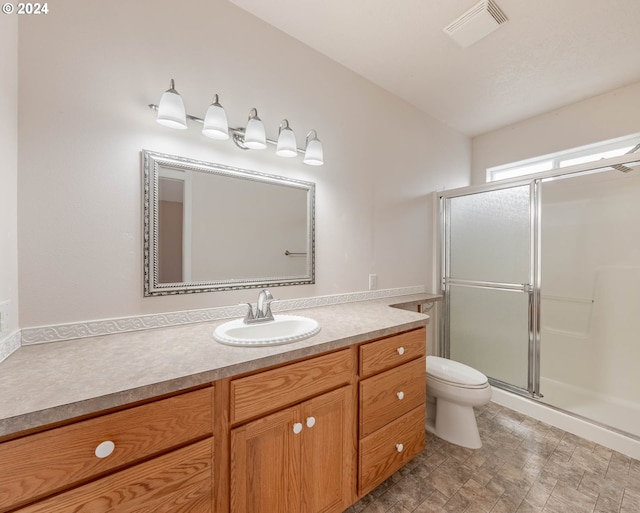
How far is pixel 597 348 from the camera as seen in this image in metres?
2.30

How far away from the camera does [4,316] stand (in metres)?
0.91

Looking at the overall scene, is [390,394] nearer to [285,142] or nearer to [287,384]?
[287,384]

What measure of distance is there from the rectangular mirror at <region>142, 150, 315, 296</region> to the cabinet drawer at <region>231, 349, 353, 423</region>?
622 mm

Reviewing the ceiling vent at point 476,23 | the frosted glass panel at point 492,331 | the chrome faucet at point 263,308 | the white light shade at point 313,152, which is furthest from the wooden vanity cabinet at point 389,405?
the ceiling vent at point 476,23

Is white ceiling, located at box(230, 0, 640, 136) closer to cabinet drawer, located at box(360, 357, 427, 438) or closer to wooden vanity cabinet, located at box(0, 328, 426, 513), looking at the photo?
wooden vanity cabinet, located at box(0, 328, 426, 513)

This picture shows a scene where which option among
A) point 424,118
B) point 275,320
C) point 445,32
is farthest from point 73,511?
point 424,118

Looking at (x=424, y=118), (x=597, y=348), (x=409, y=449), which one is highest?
(x=424, y=118)

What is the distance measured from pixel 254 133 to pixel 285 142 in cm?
19

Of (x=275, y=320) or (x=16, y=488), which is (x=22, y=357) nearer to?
(x=16, y=488)

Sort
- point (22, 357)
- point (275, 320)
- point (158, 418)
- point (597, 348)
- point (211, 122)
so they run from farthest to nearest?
point (597, 348) → point (275, 320) → point (211, 122) → point (22, 357) → point (158, 418)

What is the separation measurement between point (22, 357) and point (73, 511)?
0.53 metres

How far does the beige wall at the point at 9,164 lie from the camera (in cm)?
91

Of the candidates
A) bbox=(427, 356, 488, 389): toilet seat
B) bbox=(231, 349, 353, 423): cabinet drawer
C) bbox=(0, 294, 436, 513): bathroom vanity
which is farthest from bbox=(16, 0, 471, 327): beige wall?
bbox=(427, 356, 488, 389): toilet seat

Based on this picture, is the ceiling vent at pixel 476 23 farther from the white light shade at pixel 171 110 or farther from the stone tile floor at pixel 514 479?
the stone tile floor at pixel 514 479
